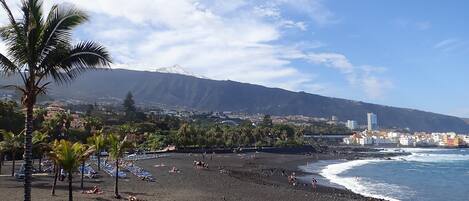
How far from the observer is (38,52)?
11.0m

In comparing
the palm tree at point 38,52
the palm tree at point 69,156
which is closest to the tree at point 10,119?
the palm tree at point 69,156

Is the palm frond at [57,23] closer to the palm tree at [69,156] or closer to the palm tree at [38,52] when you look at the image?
the palm tree at [38,52]

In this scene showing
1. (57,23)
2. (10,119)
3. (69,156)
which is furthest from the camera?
(10,119)

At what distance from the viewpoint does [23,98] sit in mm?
Result: 10867

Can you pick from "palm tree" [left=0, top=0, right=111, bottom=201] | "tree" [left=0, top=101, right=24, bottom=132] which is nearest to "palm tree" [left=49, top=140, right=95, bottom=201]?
"palm tree" [left=0, top=0, right=111, bottom=201]

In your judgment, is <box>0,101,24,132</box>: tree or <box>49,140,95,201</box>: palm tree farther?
<box>0,101,24,132</box>: tree

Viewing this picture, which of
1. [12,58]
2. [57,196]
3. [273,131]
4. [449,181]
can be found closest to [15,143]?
[57,196]

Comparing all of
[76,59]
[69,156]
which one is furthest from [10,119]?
[76,59]

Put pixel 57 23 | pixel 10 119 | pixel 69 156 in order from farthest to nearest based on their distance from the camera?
pixel 10 119, pixel 69 156, pixel 57 23

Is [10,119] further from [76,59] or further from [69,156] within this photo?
[76,59]

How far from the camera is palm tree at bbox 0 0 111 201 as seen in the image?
10.8 metres

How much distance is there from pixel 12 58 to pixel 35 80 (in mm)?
722

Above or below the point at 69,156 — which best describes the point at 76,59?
above

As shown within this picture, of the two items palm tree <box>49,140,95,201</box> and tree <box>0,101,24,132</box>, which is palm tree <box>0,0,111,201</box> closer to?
palm tree <box>49,140,95,201</box>
